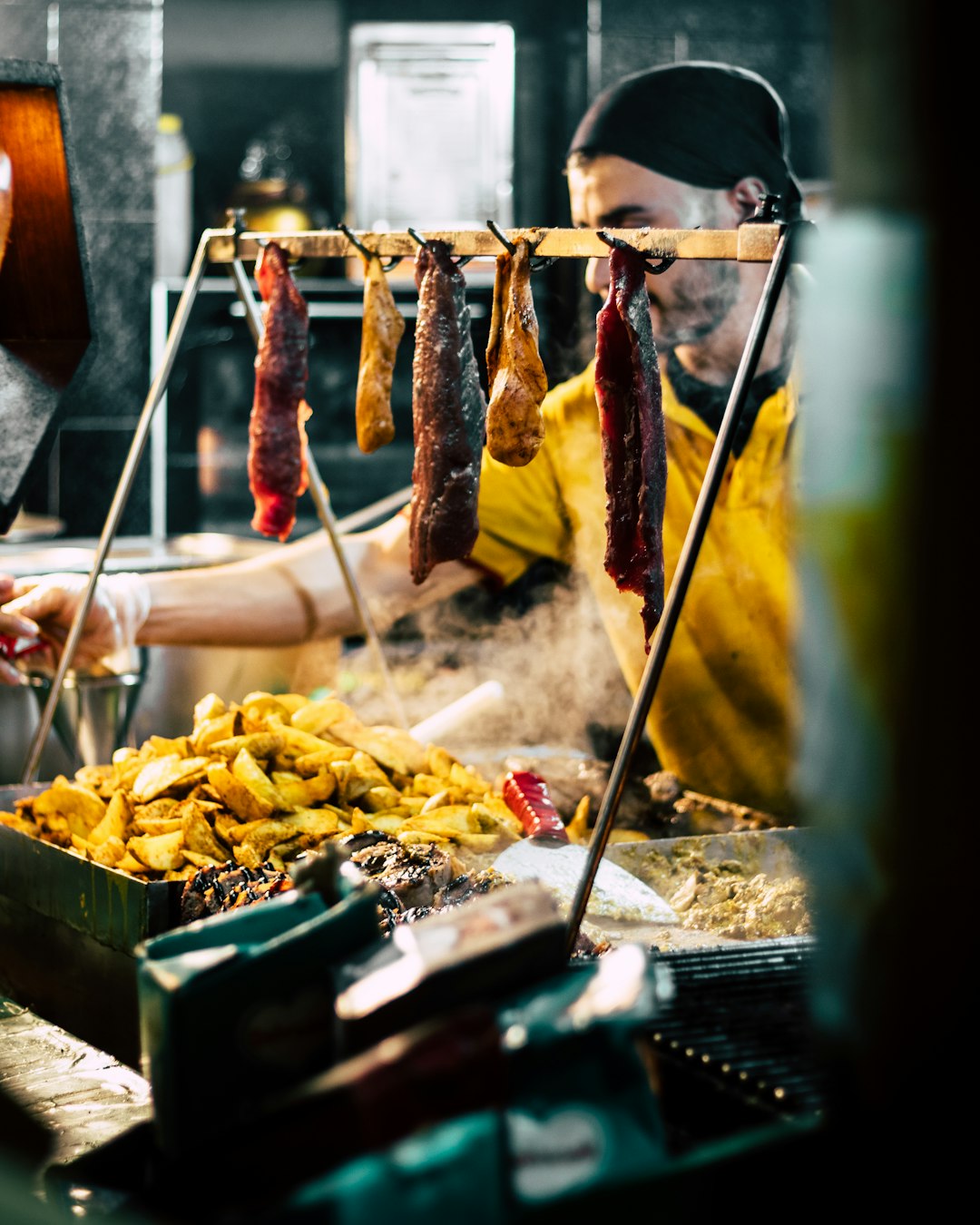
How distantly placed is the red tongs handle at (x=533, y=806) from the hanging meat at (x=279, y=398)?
24.0 inches

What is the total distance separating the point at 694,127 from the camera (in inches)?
112

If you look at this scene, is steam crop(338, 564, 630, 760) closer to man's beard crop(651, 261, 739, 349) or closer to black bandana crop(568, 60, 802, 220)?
man's beard crop(651, 261, 739, 349)

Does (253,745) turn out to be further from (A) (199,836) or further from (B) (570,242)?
(B) (570,242)

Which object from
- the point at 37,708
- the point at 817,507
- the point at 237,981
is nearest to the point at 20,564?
the point at 37,708

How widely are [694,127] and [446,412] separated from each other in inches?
48.0

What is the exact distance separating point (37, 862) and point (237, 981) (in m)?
0.96

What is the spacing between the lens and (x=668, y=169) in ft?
9.24

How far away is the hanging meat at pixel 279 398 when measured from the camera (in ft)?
7.43

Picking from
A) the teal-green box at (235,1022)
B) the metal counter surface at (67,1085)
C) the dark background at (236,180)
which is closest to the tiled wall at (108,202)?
the dark background at (236,180)

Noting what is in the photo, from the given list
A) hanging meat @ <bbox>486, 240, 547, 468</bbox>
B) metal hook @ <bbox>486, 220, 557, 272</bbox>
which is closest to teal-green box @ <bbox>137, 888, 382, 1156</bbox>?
hanging meat @ <bbox>486, 240, 547, 468</bbox>

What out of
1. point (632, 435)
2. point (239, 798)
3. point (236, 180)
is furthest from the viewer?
point (236, 180)

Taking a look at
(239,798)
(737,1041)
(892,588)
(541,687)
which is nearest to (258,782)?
(239,798)

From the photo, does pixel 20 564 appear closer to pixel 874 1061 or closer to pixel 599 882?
pixel 599 882

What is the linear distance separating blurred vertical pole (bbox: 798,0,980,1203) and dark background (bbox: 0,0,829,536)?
420 centimetres
